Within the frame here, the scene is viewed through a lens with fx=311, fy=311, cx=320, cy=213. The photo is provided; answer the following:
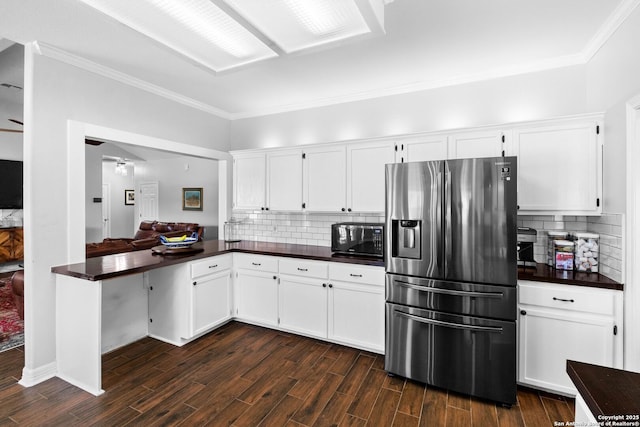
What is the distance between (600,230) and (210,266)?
3.57 meters

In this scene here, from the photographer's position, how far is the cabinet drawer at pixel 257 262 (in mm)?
3427

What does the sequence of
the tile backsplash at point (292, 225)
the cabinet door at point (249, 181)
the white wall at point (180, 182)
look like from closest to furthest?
the tile backsplash at point (292, 225)
the cabinet door at point (249, 181)
the white wall at point (180, 182)

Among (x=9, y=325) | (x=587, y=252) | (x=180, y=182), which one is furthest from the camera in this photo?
(x=180, y=182)

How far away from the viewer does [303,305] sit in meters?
3.26

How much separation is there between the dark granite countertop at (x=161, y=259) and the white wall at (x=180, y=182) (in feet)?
8.25

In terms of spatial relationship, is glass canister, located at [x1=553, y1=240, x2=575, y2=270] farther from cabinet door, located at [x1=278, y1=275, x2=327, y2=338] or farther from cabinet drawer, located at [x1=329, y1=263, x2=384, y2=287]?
cabinet door, located at [x1=278, y1=275, x2=327, y2=338]

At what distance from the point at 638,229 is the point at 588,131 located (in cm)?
87

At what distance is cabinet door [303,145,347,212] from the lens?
342 centimetres

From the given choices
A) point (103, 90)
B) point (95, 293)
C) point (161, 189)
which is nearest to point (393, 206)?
point (95, 293)

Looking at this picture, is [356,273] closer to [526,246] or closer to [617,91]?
[526,246]

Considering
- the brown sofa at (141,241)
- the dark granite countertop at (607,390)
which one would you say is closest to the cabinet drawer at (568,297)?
the dark granite countertop at (607,390)

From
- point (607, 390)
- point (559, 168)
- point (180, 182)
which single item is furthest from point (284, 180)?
point (180, 182)

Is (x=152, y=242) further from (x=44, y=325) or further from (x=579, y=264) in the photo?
(x=579, y=264)

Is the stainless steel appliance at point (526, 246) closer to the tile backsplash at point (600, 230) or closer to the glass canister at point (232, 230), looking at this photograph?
the tile backsplash at point (600, 230)
